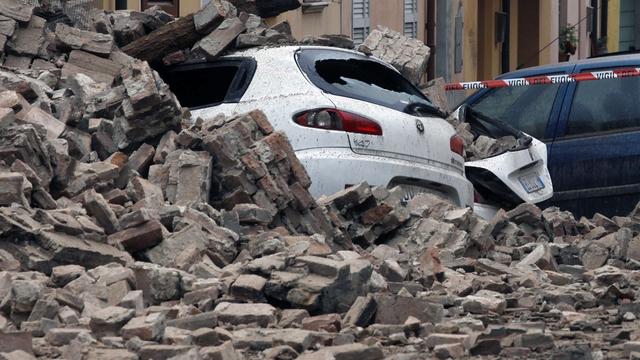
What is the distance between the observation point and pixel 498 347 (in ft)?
23.2

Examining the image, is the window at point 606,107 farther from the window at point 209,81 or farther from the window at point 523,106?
the window at point 209,81

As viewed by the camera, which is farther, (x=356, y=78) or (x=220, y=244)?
(x=356, y=78)

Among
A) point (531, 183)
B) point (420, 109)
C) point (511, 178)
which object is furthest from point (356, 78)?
point (531, 183)

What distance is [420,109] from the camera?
11266 mm

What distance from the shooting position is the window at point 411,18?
81.0ft

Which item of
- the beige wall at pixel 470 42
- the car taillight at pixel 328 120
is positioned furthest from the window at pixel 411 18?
the car taillight at pixel 328 120

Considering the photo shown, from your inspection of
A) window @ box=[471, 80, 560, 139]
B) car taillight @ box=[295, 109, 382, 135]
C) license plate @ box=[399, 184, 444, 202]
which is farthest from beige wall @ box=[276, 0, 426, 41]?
car taillight @ box=[295, 109, 382, 135]

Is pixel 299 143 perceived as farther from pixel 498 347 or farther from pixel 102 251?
pixel 498 347

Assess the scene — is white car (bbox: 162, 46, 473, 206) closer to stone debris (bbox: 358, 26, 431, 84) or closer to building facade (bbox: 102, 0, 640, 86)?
stone debris (bbox: 358, 26, 431, 84)

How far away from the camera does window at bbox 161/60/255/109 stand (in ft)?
35.7

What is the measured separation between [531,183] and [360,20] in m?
9.77

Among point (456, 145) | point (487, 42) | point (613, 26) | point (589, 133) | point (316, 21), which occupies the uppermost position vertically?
point (456, 145)

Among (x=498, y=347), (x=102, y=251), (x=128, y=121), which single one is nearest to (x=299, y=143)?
(x=128, y=121)

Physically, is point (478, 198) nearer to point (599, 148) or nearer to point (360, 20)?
point (599, 148)
